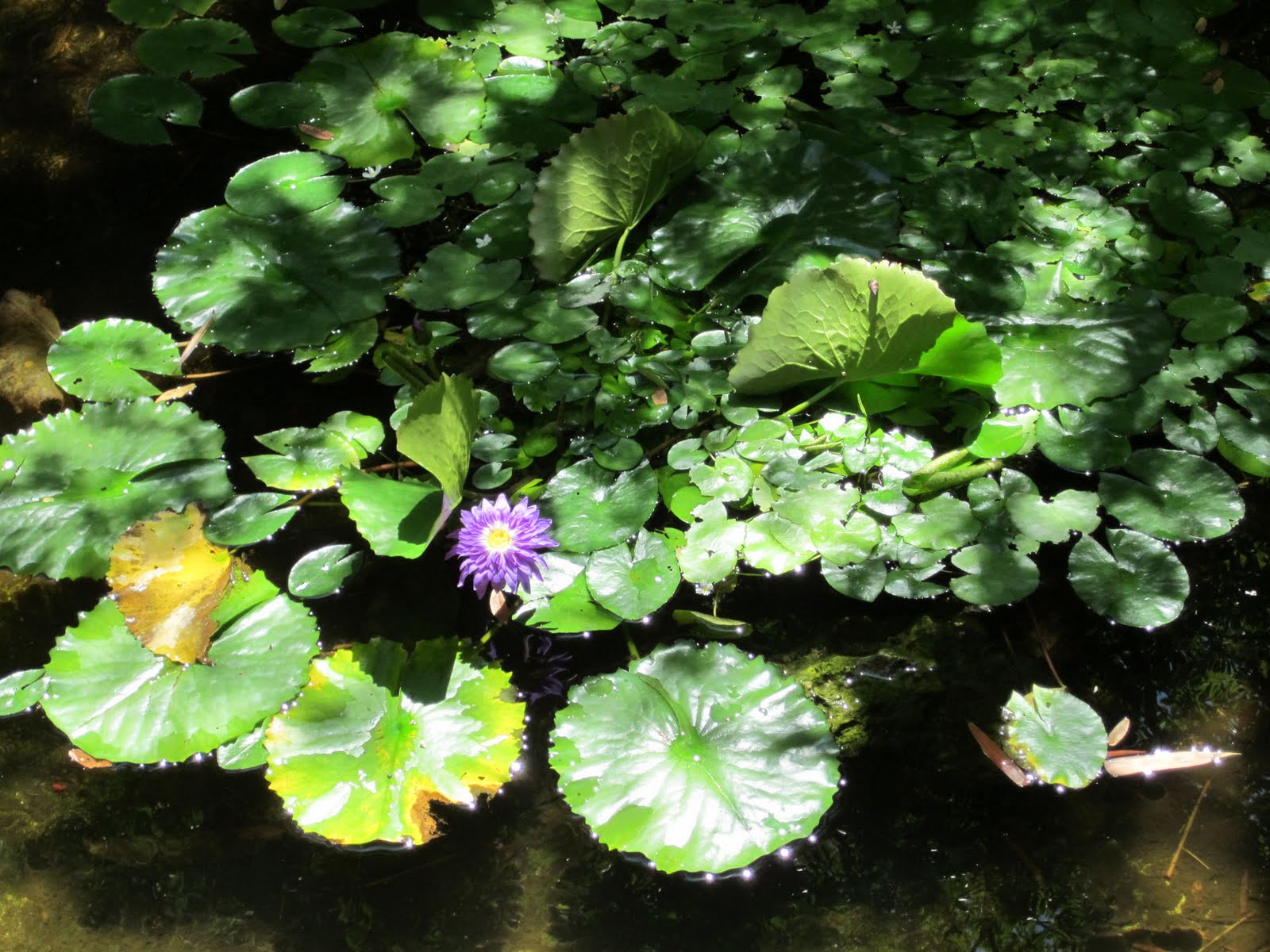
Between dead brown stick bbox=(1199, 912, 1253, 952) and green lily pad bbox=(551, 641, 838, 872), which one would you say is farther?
dead brown stick bbox=(1199, 912, 1253, 952)

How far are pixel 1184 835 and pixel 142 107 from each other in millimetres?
2630

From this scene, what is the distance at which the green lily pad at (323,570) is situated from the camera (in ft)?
5.52

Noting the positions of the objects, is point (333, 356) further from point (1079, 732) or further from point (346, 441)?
point (1079, 732)

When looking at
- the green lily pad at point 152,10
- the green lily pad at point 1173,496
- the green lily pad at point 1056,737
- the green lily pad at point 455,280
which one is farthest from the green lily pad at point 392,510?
the green lily pad at point 152,10

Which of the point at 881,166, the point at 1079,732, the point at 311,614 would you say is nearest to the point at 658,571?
the point at 311,614

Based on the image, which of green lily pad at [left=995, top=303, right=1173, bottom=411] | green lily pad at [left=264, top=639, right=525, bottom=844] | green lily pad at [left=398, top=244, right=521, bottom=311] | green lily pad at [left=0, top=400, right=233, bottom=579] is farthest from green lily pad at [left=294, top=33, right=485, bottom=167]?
green lily pad at [left=995, top=303, right=1173, bottom=411]

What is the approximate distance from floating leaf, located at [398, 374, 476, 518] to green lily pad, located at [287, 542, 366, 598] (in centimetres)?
34

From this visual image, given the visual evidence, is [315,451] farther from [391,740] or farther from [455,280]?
[391,740]

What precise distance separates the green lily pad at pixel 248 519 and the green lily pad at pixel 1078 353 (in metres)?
1.35

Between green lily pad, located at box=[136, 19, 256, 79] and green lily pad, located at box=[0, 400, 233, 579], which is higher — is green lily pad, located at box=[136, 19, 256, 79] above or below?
above

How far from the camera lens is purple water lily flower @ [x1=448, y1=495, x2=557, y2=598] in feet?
5.02

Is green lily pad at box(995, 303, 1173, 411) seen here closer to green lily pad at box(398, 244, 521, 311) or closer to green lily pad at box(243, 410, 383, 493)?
green lily pad at box(398, 244, 521, 311)

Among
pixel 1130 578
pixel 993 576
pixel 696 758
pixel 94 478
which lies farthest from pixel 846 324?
pixel 94 478

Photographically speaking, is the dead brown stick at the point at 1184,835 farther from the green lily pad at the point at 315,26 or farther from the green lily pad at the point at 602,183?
the green lily pad at the point at 315,26
